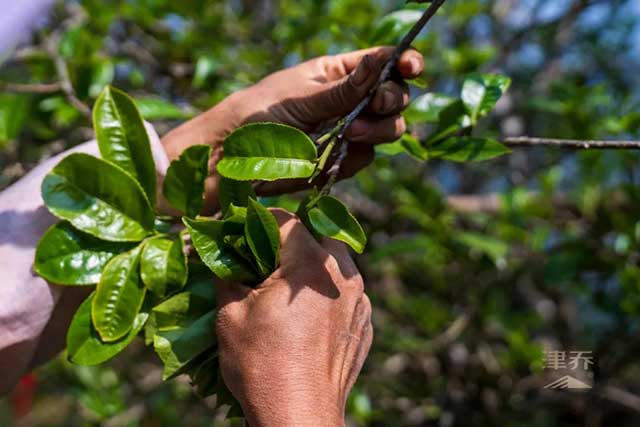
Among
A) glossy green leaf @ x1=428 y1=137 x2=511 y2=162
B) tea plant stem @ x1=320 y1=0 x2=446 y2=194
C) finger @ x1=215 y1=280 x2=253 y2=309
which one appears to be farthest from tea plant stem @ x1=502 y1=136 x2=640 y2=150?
finger @ x1=215 y1=280 x2=253 y2=309

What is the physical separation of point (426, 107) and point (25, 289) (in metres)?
0.72

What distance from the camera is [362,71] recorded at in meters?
0.91

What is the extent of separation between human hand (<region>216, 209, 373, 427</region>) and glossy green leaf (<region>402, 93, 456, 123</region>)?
0.38 metres

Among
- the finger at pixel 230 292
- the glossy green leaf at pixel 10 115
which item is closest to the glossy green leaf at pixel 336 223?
the finger at pixel 230 292

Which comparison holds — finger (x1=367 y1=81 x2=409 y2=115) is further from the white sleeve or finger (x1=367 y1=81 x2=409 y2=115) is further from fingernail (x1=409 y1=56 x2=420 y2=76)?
the white sleeve

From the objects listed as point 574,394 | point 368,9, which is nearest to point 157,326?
point 574,394

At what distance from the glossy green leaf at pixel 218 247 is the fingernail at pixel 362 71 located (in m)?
0.25

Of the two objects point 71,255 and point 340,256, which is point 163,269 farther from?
point 340,256

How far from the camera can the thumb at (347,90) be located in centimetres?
91

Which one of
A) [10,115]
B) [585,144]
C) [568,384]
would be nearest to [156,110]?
[10,115]

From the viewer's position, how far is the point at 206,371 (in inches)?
36.7

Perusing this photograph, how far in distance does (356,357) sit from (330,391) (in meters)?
0.09

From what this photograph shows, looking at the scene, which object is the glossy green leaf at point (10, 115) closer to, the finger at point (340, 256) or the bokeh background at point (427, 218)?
the bokeh background at point (427, 218)

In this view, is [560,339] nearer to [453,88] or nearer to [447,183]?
[453,88]
